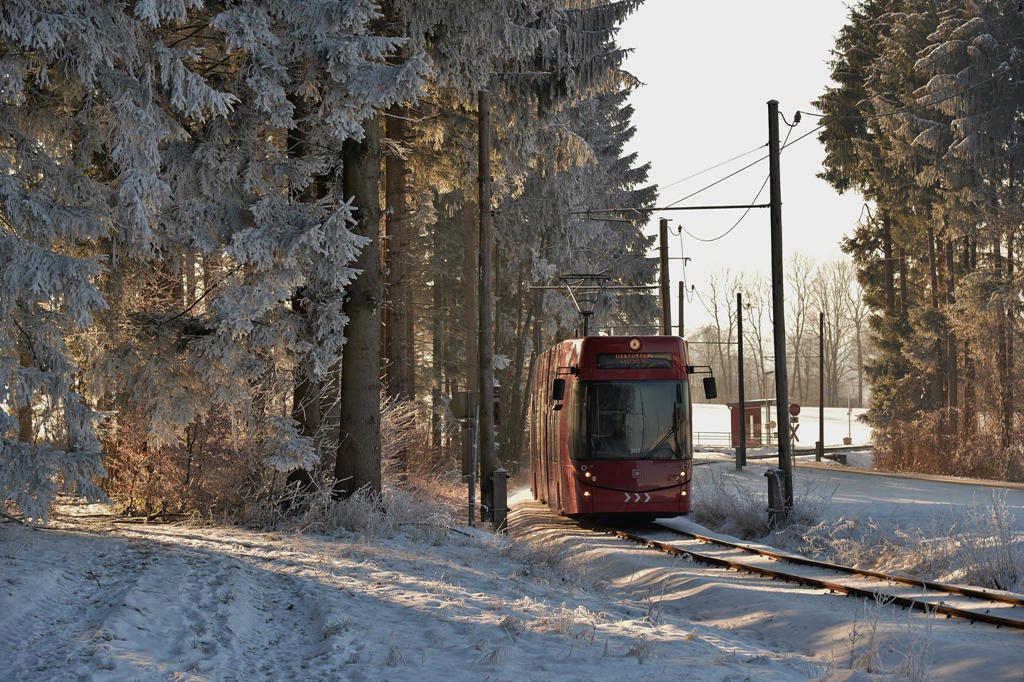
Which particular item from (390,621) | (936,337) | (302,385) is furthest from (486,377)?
(936,337)

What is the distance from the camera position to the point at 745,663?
7578mm

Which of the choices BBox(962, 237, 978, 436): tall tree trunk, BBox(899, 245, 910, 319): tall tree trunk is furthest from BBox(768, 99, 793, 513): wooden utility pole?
BBox(899, 245, 910, 319): tall tree trunk

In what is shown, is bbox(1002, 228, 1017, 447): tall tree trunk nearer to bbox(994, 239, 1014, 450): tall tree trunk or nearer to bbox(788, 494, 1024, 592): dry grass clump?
bbox(994, 239, 1014, 450): tall tree trunk

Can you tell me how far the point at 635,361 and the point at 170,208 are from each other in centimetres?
902

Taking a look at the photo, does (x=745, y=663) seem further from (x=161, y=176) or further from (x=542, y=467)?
(x=542, y=467)

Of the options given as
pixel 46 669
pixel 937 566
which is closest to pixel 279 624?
pixel 46 669

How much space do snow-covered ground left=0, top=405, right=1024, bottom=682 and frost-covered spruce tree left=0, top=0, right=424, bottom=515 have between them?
55.1 inches

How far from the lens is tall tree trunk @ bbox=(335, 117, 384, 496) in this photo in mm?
13430

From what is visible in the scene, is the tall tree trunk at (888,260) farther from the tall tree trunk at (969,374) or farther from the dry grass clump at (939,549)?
the dry grass clump at (939,549)

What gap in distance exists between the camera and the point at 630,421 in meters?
18.1

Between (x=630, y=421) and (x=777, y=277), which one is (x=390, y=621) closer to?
(x=630, y=421)

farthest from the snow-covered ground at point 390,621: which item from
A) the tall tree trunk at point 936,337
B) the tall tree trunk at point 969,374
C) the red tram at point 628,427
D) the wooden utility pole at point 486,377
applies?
the tall tree trunk at point 936,337

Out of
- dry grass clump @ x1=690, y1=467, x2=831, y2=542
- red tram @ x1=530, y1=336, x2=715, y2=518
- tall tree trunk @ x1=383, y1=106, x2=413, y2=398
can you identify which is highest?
tall tree trunk @ x1=383, y1=106, x2=413, y2=398

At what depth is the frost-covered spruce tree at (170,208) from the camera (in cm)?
975
